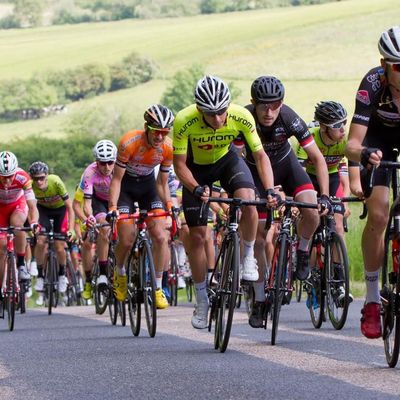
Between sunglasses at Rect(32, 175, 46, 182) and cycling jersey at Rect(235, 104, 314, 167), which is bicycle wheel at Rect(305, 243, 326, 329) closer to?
cycling jersey at Rect(235, 104, 314, 167)

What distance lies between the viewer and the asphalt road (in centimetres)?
819

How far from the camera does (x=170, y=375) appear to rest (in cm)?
919

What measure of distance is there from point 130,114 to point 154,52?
12.1m

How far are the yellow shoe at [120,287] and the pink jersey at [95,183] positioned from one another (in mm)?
3942

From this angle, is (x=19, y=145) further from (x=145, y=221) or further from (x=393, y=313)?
(x=393, y=313)

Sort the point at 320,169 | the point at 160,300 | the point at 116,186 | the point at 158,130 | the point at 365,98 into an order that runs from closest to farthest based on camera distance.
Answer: the point at 365,98, the point at 320,169, the point at 160,300, the point at 158,130, the point at 116,186

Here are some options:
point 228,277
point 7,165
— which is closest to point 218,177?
point 228,277

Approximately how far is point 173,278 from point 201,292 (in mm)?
9761

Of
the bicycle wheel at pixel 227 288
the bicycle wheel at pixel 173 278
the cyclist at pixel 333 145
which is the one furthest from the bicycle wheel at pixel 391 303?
the bicycle wheel at pixel 173 278

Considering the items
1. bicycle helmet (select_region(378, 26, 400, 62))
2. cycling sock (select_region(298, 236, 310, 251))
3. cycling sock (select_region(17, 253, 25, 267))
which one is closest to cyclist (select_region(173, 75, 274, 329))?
cycling sock (select_region(298, 236, 310, 251))

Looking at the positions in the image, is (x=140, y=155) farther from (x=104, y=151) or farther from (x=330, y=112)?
(x=104, y=151)

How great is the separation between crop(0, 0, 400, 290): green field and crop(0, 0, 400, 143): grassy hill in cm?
6

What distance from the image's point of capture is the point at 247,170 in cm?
1178

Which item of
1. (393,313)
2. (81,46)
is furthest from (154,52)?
(393,313)
